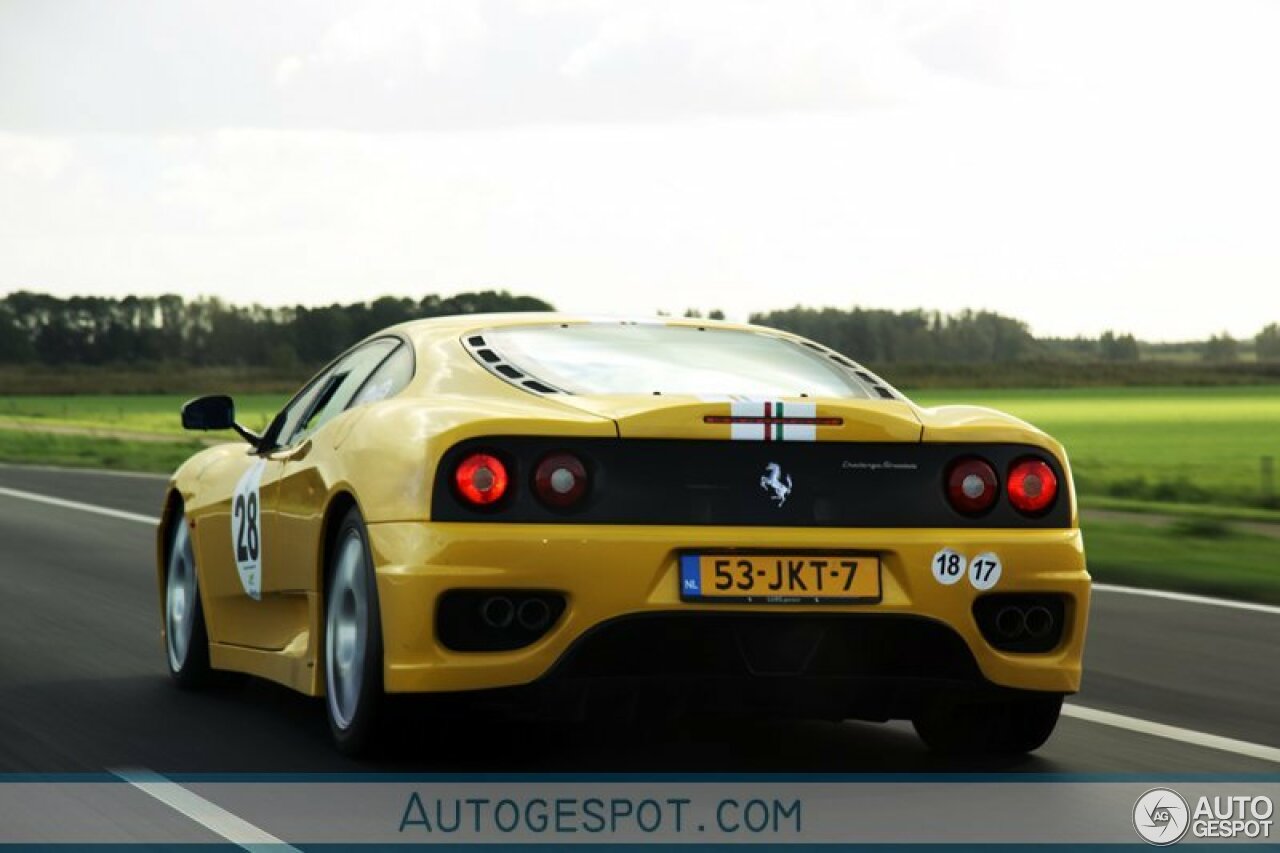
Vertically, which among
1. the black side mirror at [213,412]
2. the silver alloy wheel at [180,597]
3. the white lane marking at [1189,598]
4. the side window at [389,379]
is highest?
the side window at [389,379]

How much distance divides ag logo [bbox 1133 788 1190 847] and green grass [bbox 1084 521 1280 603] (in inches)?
263

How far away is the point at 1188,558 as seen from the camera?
15797 millimetres

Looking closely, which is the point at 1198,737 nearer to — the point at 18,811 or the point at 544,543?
the point at 544,543

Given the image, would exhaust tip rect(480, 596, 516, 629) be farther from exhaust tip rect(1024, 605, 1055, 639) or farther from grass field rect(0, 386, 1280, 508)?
grass field rect(0, 386, 1280, 508)

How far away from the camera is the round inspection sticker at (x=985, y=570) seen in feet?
20.9

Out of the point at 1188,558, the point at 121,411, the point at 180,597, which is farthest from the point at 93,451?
the point at 180,597

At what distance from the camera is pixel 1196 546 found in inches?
675

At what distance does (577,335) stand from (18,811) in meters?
2.29

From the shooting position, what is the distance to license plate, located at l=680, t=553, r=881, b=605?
618 centimetres

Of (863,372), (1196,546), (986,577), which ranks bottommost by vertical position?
(1196,546)

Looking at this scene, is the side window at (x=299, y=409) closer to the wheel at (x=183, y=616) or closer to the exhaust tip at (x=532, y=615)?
the wheel at (x=183, y=616)

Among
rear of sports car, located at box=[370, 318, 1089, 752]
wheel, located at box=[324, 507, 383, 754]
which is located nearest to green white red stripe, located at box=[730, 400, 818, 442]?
rear of sports car, located at box=[370, 318, 1089, 752]

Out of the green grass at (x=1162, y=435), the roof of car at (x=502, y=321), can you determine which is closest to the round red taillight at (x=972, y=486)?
the roof of car at (x=502, y=321)

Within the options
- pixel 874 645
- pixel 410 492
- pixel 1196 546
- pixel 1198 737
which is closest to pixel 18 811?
pixel 410 492
